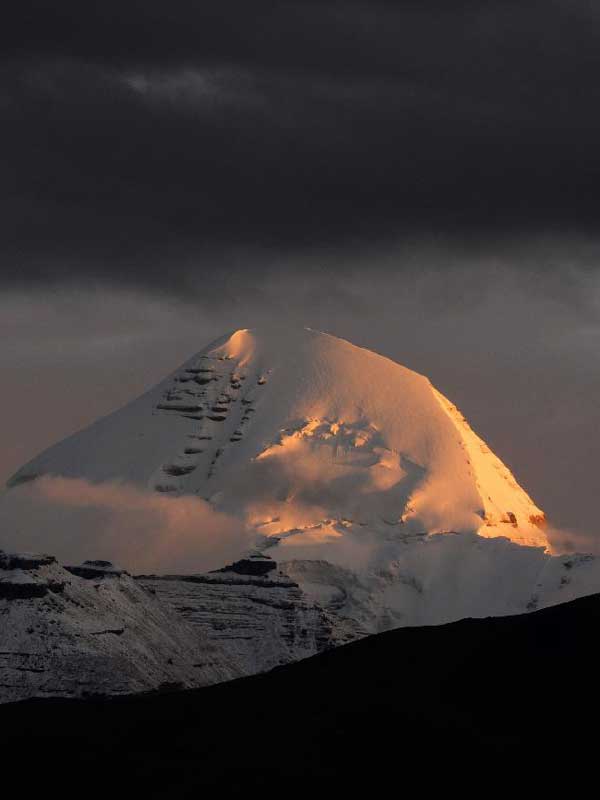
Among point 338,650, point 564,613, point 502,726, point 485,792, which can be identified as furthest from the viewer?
point 338,650

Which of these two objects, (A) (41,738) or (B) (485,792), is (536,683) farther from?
(A) (41,738)

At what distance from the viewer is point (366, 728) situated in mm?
149000

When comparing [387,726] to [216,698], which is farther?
[216,698]

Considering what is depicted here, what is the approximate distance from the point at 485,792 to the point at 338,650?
4090cm

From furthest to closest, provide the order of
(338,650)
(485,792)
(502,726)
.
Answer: (338,650) < (502,726) < (485,792)

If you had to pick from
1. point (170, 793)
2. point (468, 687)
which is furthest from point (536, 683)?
point (170, 793)

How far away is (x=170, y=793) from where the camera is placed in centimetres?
14288

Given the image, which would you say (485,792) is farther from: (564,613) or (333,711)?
(564,613)

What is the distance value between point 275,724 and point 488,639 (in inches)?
767

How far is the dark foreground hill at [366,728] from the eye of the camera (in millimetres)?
143000

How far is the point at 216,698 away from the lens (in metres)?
165

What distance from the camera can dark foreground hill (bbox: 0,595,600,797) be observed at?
143 m

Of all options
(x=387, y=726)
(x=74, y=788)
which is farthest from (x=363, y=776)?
(x=74, y=788)

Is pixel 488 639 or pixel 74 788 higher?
pixel 488 639
